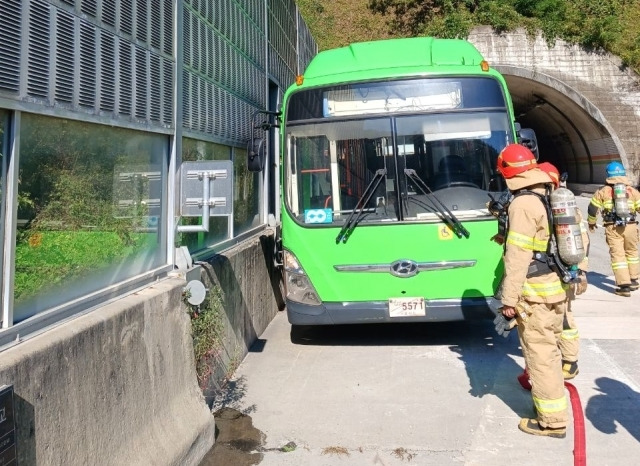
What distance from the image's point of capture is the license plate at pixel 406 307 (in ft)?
19.3

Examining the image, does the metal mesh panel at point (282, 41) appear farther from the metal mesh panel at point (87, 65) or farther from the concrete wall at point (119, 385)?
the metal mesh panel at point (87, 65)

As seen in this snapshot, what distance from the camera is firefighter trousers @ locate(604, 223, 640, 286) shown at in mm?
8859

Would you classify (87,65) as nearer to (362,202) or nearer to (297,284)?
(362,202)

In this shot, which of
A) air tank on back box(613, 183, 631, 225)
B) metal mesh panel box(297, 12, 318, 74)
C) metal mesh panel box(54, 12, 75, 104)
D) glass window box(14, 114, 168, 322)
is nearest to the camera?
glass window box(14, 114, 168, 322)

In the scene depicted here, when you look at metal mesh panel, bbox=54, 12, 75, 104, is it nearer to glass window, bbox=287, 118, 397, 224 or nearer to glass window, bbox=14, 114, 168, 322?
glass window, bbox=14, 114, 168, 322

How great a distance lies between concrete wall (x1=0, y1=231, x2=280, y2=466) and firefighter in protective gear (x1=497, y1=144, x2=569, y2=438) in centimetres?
240

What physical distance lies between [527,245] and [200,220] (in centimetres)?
295

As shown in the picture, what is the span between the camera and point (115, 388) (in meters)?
3.10

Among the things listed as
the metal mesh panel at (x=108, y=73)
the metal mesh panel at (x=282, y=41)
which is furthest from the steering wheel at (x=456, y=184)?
the metal mesh panel at (x=282, y=41)

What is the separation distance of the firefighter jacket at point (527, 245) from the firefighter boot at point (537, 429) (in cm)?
91

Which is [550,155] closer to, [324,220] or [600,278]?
[600,278]

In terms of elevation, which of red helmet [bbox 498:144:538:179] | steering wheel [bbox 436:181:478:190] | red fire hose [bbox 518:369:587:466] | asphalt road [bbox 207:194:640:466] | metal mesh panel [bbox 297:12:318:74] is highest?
metal mesh panel [bbox 297:12:318:74]

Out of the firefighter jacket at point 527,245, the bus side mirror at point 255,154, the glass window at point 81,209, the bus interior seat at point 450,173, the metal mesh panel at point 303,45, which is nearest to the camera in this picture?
the glass window at point 81,209

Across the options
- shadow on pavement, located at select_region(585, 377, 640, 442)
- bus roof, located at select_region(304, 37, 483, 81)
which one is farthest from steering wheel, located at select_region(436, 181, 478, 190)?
shadow on pavement, located at select_region(585, 377, 640, 442)
